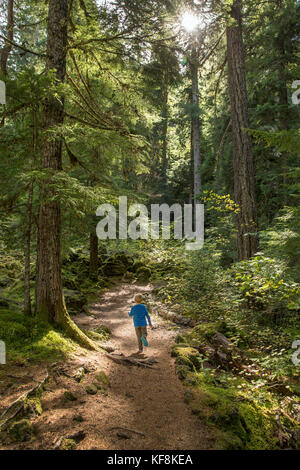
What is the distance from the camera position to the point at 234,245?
42.5 feet

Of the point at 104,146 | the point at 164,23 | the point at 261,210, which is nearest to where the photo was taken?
the point at 164,23

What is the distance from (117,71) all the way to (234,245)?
29.9ft

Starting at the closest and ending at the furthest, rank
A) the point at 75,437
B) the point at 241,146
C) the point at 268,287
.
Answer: the point at 75,437
the point at 268,287
the point at 241,146

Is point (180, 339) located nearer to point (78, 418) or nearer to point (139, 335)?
point (139, 335)

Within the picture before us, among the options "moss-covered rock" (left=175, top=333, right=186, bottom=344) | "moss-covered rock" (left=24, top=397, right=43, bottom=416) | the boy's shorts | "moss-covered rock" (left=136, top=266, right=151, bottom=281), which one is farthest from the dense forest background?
"moss-covered rock" (left=136, top=266, right=151, bottom=281)

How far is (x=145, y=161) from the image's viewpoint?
22.7 feet

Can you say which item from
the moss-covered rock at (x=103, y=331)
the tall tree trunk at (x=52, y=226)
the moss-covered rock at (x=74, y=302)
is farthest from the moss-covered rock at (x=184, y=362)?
the moss-covered rock at (x=74, y=302)

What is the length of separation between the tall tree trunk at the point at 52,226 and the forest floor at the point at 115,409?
89cm

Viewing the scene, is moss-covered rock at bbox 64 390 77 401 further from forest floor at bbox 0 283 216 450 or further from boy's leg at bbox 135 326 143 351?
boy's leg at bbox 135 326 143 351

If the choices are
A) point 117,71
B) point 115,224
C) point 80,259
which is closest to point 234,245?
point 115,224

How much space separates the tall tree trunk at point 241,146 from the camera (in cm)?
791

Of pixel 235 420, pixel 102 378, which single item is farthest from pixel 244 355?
pixel 102 378

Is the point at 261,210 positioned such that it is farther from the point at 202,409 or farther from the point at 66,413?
the point at 66,413

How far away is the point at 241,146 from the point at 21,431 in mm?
8227
